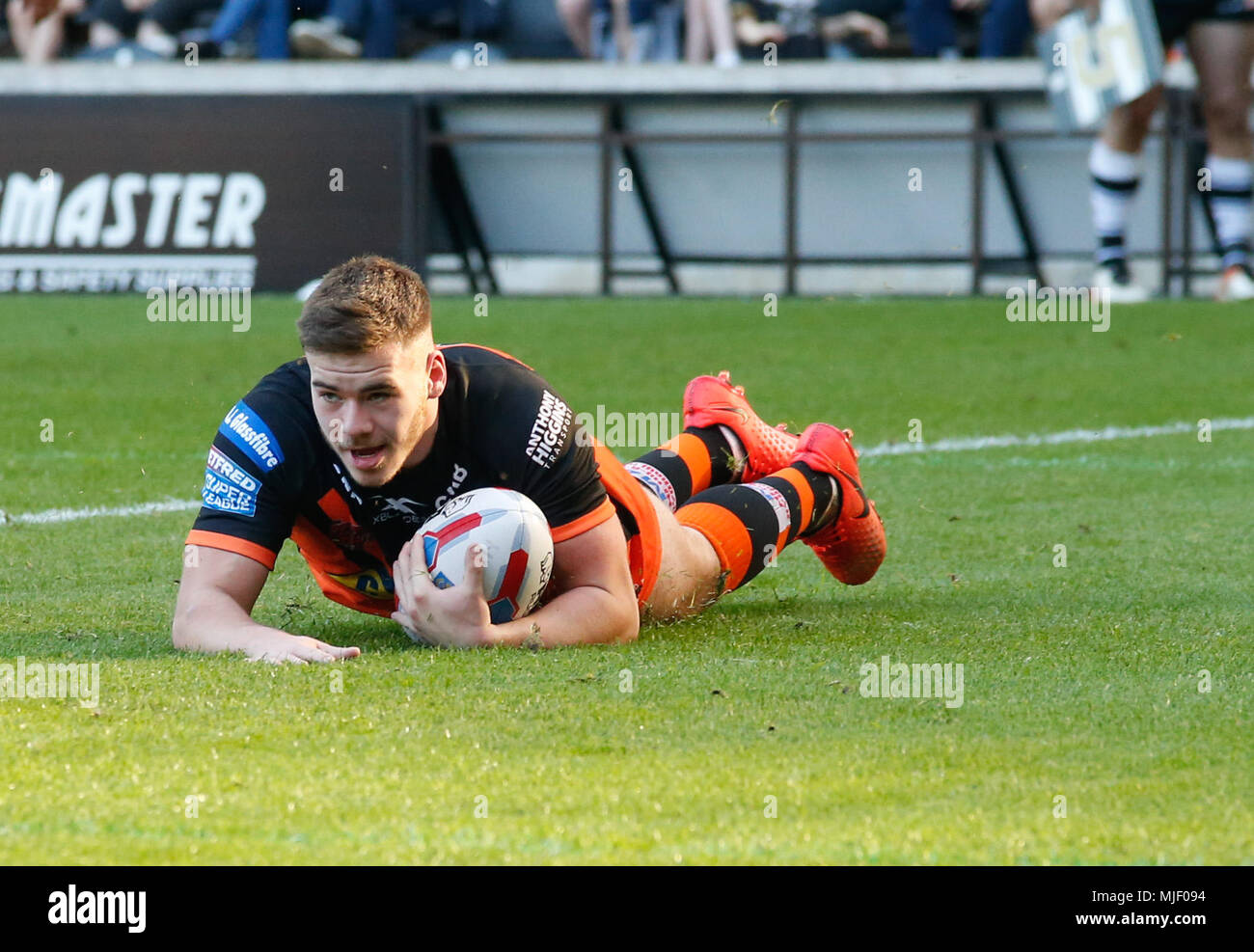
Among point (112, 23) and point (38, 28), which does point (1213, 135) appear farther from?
point (38, 28)

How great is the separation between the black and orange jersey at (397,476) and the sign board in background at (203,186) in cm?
1115

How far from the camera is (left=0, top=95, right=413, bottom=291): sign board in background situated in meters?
15.6

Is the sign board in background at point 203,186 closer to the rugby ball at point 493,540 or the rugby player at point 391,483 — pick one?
the rugby player at point 391,483

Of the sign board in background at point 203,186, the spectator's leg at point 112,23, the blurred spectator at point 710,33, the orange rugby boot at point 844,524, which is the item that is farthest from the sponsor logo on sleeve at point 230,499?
the spectator's leg at point 112,23

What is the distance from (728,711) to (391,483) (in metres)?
0.99

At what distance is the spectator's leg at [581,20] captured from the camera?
17516mm

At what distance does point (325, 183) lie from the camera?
15438 millimetres

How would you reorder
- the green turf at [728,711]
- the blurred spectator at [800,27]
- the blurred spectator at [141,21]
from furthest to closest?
the blurred spectator at [141,21], the blurred spectator at [800,27], the green turf at [728,711]
